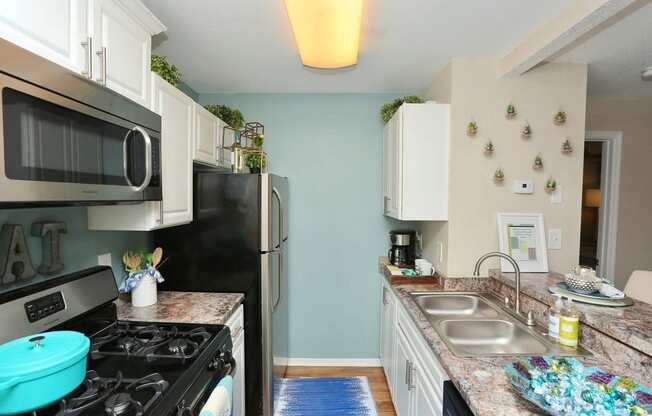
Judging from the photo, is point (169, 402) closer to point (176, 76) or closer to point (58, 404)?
point (58, 404)

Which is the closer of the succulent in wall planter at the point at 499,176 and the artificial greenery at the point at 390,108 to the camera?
the succulent in wall planter at the point at 499,176

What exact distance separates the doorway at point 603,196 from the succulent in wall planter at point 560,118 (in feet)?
3.46

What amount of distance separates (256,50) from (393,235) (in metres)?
1.72

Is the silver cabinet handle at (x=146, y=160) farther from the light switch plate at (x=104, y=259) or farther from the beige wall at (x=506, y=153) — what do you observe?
the beige wall at (x=506, y=153)

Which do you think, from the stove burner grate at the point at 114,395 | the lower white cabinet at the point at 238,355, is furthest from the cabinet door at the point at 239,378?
the stove burner grate at the point at 114,395

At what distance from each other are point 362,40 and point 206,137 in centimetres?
116

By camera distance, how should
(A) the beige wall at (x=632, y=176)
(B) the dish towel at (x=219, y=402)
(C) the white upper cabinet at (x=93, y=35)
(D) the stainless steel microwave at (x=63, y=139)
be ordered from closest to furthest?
1. (D) the stainless steel microwave at (x=63, y=139)
2. (C) the white upper cabinet at (x=93, y=35)
3. (B) the dish towel at (x=219, y=402)
4. (A) the beige wall at (x=632, y=176)

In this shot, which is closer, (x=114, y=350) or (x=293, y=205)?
(x=114, y=350)

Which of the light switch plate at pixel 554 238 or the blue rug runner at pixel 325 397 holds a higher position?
the light switch plate at pixel 554 238

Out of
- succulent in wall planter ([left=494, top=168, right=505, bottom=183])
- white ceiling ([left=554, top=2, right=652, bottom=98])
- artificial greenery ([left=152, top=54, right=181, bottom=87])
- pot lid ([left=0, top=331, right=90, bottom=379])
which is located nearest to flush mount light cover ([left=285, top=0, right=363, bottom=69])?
artificial greenery ([left=152, top=54, right=181, bottom=87])

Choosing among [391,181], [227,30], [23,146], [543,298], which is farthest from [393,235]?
[23,146]

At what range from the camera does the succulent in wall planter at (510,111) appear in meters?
2.07

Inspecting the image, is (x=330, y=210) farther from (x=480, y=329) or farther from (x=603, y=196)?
(x=603, y=196)

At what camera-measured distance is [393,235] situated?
2.67 meters
